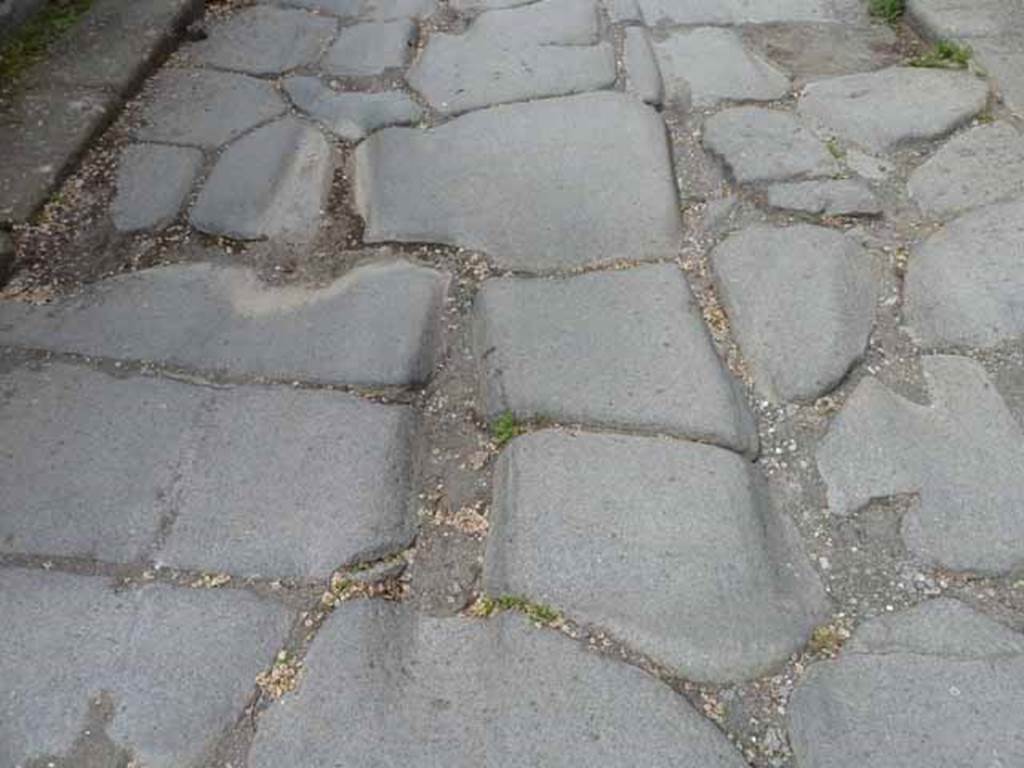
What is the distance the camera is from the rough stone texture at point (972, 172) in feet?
6.92

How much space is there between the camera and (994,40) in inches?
105

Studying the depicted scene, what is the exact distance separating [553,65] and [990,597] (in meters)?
1.81

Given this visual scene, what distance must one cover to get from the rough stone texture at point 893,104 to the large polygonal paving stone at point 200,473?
1.34m

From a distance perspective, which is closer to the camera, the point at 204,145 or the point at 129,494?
the point at 129,494

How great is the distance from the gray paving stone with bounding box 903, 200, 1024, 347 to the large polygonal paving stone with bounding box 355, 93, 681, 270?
1.50ft

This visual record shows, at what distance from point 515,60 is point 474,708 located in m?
1.95

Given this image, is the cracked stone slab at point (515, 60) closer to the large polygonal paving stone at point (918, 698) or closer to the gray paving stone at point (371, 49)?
the gray paving stone at point (371, 49)

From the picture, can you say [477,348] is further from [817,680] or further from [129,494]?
[817,680]

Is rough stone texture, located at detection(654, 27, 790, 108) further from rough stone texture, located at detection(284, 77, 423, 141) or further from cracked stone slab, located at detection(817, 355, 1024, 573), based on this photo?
cracked stone slab, located at detection(817, 355, 1024, 573)

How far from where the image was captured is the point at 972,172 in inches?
86.1

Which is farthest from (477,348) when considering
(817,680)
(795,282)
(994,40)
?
(994,40)

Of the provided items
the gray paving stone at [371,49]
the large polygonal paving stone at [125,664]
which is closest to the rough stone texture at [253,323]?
the large polygonal paving stone at [125,664]

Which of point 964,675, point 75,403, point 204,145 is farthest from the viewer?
point 204,145

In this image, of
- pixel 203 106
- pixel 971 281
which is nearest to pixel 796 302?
pixel 971 281
